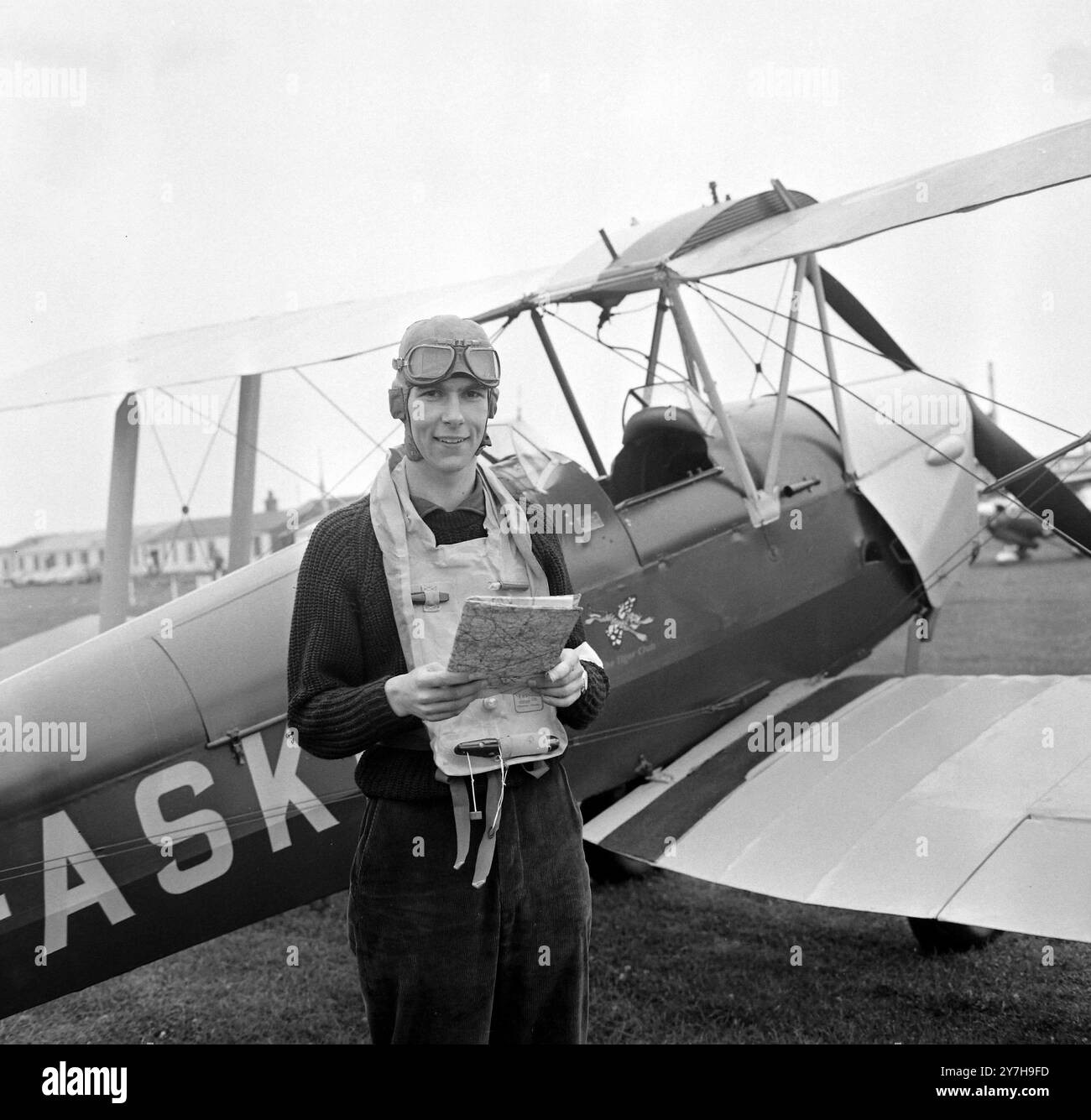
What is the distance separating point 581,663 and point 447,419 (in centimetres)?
43

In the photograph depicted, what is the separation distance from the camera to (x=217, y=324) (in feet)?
20.2

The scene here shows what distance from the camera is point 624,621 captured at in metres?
3.41

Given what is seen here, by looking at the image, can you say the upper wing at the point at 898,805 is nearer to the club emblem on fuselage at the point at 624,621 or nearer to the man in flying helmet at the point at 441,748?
the club emblem on fuselage at the point at 624,621

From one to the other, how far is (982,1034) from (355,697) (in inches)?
98.3

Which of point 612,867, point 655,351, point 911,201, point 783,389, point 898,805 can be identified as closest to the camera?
point 898,805

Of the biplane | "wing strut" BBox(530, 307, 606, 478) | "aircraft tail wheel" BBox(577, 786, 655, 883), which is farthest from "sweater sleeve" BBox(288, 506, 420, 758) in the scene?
"aircraft tail wheel" BBox(577, 786, 655, 883)

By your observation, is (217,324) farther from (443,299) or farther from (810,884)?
(810,884)

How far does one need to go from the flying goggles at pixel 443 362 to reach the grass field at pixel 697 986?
90.6 inches

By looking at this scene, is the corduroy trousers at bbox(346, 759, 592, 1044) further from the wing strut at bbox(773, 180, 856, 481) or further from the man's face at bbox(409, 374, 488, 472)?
the wing strut at bbox(773, 180, 856, 481)

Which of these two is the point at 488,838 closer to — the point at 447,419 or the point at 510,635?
the point at 510,635

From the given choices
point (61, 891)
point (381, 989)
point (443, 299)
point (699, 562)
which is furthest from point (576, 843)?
point (443, 299)

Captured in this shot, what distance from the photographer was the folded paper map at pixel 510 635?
4.57 ft

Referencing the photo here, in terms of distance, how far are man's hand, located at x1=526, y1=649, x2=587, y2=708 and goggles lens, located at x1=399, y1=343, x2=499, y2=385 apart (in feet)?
1.46

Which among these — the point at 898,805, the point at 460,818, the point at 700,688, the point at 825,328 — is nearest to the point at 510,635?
the point at 460,818
